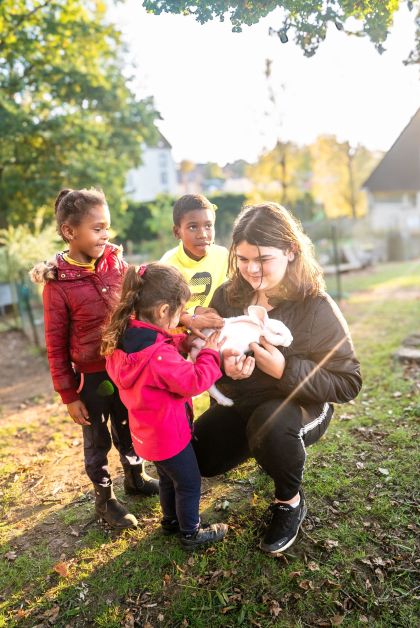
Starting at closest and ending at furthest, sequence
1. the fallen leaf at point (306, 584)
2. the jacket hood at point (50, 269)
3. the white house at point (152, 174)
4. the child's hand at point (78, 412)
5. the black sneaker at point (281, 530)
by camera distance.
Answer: the fallen leaf at point (306, 584)
the black sneaker at point (281, 530)
the jacket hood at point (50, 269)
the child's hand at point (78, 412)
the white house at point (152, 174)

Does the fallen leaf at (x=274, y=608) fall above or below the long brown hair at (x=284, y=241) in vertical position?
below

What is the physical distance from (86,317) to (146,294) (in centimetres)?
65

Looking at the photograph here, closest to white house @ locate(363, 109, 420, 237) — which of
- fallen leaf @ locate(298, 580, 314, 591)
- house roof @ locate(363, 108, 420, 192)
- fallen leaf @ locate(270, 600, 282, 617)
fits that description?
house roof @ locate(363, 108, 420, 192)

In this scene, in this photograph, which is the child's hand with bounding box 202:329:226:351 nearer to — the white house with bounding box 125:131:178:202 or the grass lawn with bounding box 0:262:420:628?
the grass lawn with bounding box 0:262:420:628

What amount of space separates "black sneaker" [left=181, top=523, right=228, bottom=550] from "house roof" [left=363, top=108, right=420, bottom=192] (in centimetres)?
271

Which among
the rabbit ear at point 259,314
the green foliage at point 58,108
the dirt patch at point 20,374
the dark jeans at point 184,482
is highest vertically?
the green foliage at point 58,108

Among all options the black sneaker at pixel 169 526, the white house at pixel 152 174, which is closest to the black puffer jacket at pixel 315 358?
the black sneaker at pixel 169 526

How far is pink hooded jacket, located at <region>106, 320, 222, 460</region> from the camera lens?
7.05 ft

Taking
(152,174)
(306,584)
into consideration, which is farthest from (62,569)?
(152,174)

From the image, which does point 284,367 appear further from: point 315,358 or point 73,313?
point 73,313

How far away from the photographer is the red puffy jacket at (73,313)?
2.67 metres

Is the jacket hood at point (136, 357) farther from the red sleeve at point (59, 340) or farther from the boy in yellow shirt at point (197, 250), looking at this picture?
the boy in yellow shirt at point (197, 250)

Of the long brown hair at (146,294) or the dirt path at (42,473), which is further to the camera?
the dirt path at (42,473)

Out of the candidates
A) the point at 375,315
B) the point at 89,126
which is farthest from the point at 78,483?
the point at 89,126
